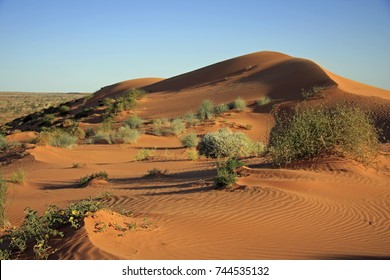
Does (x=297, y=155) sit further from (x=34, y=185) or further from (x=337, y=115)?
(x=34, y=185)

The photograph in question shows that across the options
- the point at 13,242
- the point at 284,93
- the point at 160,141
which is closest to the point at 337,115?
the point at 13,242

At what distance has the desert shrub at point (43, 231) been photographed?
6.52 m

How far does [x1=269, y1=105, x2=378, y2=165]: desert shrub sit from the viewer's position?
487 inches

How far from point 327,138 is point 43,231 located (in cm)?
819

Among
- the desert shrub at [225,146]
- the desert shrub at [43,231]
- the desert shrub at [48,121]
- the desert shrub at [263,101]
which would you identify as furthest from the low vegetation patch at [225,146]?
the desert shrub at [48,121]

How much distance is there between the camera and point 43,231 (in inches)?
274

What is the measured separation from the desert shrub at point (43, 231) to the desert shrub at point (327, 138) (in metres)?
6.82

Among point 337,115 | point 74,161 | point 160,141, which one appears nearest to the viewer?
point 337,115

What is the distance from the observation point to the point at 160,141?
24.7 metres

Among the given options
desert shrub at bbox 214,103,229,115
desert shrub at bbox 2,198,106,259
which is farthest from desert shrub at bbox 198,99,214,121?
desert shrub at bbox 2,198,106,259

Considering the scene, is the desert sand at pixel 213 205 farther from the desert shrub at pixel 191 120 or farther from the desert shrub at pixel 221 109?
the desert shrub at pixel 221 109

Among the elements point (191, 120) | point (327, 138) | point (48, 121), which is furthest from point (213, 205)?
point (48, 121)

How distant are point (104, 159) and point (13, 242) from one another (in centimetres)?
1327

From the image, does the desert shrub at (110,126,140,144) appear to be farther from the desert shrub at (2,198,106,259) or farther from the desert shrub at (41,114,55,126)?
the desert shrub at (2,198,106,259)
